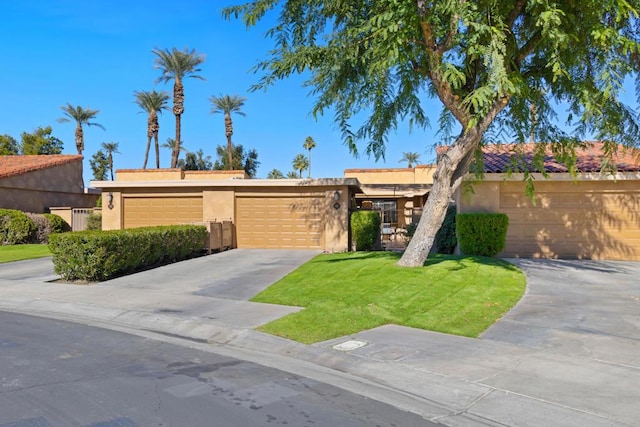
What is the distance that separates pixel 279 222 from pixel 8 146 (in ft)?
129

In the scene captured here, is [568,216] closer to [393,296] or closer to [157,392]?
[393,296]

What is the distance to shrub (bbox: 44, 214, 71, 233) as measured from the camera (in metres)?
26.9

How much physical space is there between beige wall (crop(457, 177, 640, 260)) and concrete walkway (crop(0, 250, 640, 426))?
4.21 m

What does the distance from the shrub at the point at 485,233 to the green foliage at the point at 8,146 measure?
4496cm

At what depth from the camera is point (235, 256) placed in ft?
61.0

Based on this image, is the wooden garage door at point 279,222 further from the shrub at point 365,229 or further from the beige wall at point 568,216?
the beige wall at point 568,216

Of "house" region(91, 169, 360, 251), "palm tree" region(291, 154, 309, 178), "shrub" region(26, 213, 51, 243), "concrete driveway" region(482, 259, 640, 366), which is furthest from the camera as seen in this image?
"palm tree" region(291, 154, 309, 178)

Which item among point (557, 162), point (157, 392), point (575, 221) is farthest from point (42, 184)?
point (157, 392)

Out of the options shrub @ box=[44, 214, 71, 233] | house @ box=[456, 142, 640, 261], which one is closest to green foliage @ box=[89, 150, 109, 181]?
shrub @ box=[44, 214, 71, 233]

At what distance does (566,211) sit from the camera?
1720cm

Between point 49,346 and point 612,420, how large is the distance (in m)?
6.91

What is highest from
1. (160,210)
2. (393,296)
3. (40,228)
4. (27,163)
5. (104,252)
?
(27,163)

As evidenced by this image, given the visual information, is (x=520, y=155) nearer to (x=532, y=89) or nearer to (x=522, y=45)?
(x=532, y=89)

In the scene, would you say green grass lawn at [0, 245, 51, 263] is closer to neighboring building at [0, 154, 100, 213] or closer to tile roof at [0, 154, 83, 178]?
neighboring building at [0, 154, 100, 213]
